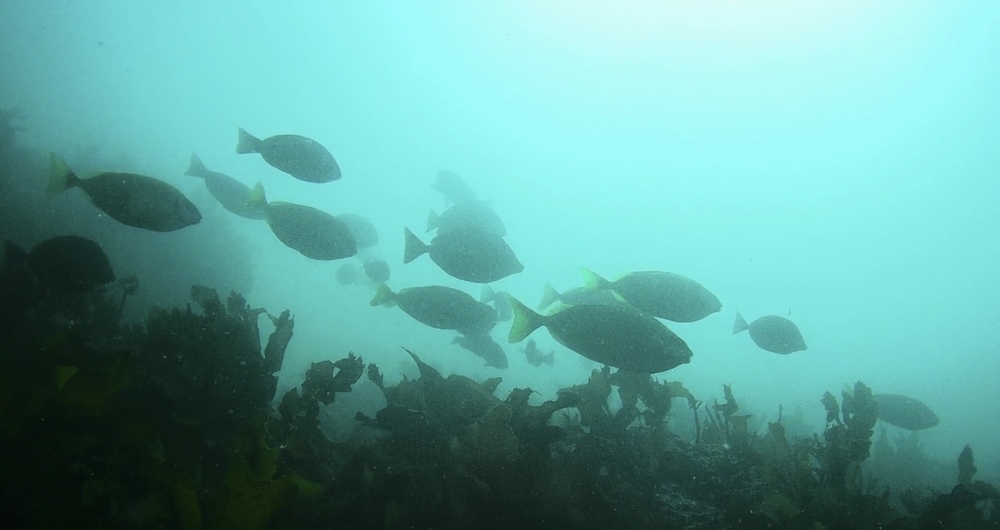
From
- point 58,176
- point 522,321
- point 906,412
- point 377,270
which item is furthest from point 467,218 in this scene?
point 906,412

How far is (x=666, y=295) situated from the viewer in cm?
429

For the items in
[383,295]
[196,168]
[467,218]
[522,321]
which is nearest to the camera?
[522,321]

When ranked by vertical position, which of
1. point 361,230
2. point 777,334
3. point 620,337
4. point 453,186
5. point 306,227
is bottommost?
point 620,337

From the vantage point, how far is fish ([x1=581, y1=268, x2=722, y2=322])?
4.28 m

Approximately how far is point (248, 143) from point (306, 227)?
5.25 ft

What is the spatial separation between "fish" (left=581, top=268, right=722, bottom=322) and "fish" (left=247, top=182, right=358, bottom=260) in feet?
9.56

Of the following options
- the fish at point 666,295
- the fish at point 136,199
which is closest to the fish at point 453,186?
the fish at point 666,295

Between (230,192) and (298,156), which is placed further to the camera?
(230,192)

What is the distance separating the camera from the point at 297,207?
13.6 ft

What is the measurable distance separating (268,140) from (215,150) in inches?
5389

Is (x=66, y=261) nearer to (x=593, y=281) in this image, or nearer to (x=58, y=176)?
(x=58, y=176)

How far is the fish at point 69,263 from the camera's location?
226cm

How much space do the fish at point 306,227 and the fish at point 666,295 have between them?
2.91 m

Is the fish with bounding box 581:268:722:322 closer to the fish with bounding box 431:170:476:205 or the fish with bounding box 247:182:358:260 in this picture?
the fish with bounding box 247:182:358:260
